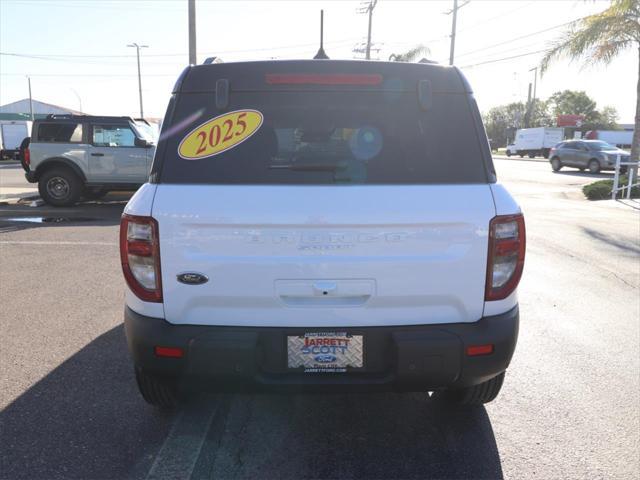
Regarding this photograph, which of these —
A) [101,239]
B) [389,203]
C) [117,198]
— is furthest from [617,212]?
[117,198]

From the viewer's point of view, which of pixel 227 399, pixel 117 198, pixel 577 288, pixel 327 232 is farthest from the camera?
pixel 117 198

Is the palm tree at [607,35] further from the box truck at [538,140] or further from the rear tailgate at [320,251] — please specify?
the box truck at [538,140]

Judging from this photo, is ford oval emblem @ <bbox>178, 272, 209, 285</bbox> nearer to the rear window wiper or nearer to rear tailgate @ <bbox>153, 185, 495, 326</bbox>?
rear tailgate @ <bbox>153, 185, 495, 326</bbox>

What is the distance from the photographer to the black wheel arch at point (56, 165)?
1217 cm

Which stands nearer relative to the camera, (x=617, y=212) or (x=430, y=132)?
(x=430, y=132)

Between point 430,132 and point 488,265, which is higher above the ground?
point 430,132

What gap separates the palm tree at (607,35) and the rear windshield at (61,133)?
14527 millimetres

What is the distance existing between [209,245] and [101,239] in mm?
6920

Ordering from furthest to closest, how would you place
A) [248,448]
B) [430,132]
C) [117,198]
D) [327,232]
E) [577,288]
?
[117,198]
[577,288]
[248,448]
[430,132]
[327,232]

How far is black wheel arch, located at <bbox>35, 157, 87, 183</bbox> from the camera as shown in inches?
479

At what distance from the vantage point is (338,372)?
249 cm

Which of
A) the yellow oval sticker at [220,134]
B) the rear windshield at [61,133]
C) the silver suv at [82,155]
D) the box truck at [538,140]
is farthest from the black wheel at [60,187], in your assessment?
A: the box truck at [538,140]

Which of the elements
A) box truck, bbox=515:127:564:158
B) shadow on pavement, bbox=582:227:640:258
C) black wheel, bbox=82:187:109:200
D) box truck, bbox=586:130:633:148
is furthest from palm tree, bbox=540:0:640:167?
box truck, bbox=586:130:633:148

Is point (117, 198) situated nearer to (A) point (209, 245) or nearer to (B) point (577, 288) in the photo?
(B) point (577, 288)
